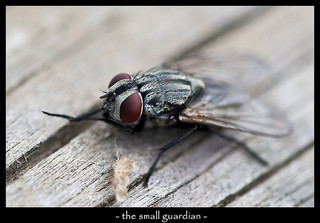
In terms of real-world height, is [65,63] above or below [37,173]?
above

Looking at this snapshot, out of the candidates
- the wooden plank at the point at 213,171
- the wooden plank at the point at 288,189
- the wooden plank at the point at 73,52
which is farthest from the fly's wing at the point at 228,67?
the wooden plank at the point at 288,189

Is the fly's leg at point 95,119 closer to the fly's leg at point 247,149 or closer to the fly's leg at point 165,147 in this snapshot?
the fly's leg at point 165,147

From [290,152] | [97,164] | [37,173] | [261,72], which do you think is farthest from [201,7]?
[37,173]

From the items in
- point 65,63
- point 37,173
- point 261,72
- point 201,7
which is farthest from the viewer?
point 201,7

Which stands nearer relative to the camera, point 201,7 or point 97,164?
point 97,164

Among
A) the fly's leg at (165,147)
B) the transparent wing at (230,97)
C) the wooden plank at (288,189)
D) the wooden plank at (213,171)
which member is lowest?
the wooden plank at (288,189)

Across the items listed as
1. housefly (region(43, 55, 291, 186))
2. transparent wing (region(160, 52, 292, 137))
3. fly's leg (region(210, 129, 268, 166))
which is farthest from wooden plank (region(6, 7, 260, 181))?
fly's leg (region(210, 129, 268, 166))
